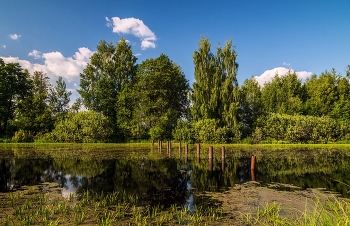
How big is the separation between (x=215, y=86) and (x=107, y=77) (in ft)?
74.6

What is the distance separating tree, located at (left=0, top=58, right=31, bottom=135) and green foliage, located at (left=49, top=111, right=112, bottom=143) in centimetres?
1012

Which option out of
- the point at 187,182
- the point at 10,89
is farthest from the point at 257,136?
the point at 10,89

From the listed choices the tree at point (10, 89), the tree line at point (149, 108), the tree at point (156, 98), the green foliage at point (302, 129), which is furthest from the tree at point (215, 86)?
the tree at point (10, 89)

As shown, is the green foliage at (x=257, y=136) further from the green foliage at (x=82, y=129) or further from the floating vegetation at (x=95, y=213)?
the floating vegetation at (x=95, y=213)

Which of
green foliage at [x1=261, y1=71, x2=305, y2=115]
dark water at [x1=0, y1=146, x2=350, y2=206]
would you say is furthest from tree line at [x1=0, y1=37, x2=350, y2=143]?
dark water at [x1=0, y1=146, x2=350, y2=206]

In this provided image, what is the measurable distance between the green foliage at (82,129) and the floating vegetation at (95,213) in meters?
27.9

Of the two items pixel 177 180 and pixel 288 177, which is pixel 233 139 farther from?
pixel 177 180

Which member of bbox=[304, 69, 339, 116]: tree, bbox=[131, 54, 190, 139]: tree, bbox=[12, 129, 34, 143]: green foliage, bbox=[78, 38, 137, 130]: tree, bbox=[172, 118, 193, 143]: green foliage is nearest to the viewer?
bbox=[12, 129, 34, 143]: green foliage

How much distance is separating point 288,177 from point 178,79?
3421 centimetres

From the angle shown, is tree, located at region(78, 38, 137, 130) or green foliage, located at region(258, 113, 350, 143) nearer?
green foliage, located at region(258, 113, 350, 143)

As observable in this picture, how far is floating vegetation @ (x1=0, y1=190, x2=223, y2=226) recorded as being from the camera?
18.6 feet

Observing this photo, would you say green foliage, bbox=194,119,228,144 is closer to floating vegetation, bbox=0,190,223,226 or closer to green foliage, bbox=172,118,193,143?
green foliage, bbox=172,118,193,143

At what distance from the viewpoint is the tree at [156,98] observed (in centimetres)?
3775

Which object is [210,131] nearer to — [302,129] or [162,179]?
[302,129]
